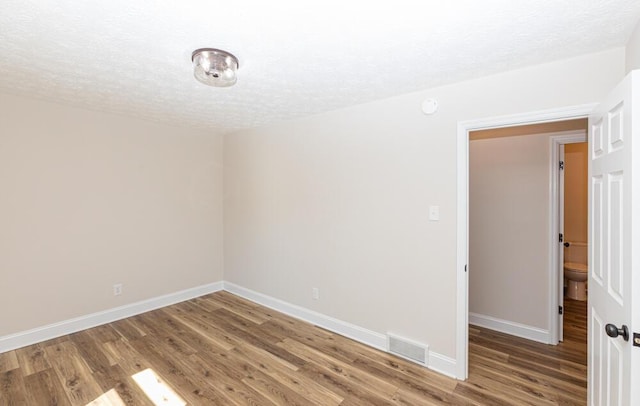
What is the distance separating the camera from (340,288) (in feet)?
10.1

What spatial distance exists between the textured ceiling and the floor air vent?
2.21 meters

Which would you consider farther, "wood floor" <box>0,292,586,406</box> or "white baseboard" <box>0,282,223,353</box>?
"white baseboard" <box>0,282,223,353</box>

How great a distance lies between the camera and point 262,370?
7.98 ft

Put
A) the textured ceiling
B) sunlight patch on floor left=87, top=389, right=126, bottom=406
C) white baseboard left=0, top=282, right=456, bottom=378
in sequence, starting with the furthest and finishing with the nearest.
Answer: white baseboard left=0, top=282, right=456, bottom=378 → sunlight patch on floor left=87, top=389, right=126, bottom=406 → the textured ceiling

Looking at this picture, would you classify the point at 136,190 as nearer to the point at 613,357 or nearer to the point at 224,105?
the point at 224,105

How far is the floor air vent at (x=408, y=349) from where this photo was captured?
248 centimetres

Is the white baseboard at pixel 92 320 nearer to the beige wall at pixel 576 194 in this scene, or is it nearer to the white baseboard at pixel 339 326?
the white baseboard at pixel 339 326

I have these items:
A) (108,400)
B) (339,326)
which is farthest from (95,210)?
(339,326)

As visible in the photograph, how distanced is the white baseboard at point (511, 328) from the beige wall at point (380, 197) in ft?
0.88

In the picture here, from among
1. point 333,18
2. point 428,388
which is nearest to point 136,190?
point 333,18

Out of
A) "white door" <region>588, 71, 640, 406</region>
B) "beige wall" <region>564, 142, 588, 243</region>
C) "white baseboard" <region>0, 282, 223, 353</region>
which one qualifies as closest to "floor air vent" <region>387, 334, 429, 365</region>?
"white door" <region>588, 71, 640, 406</region>

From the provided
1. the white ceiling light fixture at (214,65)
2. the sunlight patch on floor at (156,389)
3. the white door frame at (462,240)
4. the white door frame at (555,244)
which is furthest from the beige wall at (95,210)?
the white door frame at (555,244)

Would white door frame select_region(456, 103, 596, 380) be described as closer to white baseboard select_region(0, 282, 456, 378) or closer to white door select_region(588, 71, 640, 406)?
white baseboard select_region(0, 282, 456, 378)

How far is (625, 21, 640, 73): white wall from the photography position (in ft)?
4.83
